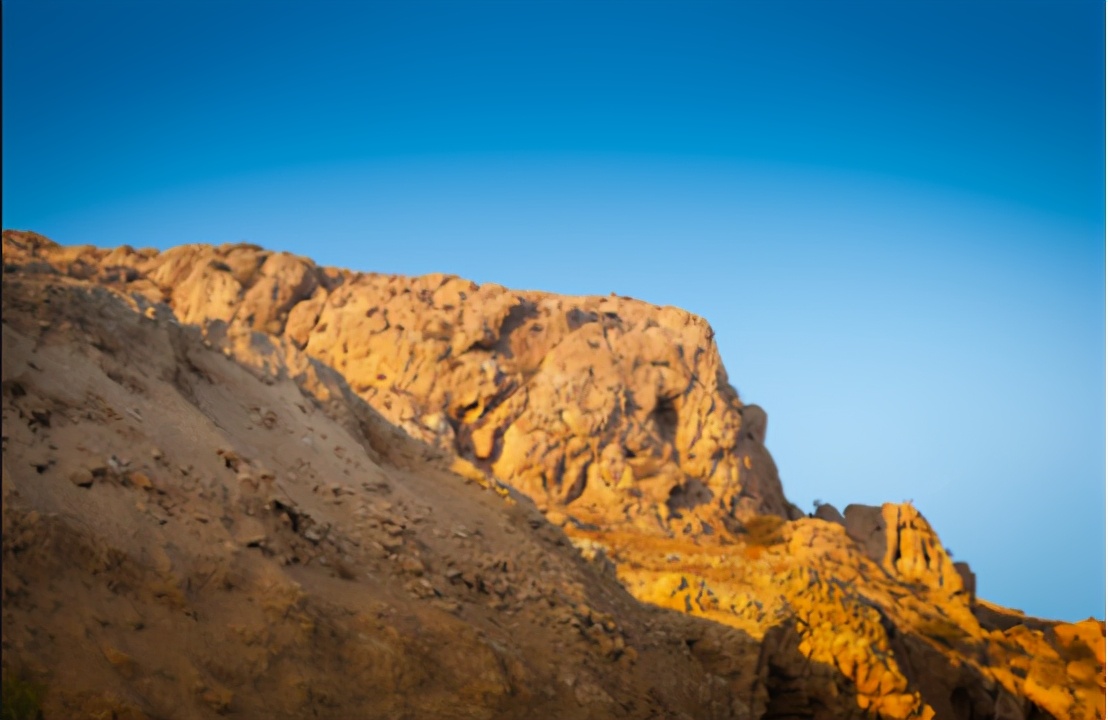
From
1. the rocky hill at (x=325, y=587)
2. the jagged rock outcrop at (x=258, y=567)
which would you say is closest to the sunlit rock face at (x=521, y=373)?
the rocky hill at (x=325, y=587)

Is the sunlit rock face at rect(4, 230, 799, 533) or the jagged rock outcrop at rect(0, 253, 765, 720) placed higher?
the sunlit rock face at rect(4, 230, 799, 533)

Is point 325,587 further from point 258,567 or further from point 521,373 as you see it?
point 521,373

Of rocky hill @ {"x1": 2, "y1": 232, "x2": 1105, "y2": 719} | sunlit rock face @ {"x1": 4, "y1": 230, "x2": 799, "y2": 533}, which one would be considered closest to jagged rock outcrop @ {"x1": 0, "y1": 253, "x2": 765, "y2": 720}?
rocky hill @ {"x1": 2, "y1": 232, "x2": 1105, "y2": 719}

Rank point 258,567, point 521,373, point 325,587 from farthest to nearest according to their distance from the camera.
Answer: point 521,373 → point 325,587 → point 258,567

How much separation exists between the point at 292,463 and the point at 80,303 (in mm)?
3244

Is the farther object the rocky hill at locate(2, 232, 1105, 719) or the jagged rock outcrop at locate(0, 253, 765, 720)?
the rocky hill at locate(2, 232, 1105, 719)

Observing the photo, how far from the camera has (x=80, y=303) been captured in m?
11.9

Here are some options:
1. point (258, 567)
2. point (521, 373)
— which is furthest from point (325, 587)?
point (521, 373)

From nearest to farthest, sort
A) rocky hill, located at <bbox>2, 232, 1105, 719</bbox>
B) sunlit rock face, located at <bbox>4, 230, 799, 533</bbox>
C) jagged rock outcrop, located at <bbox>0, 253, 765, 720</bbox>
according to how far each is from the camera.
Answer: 1. jagged rock outcrop, located at <bbox>0, 253, 765, 720</bbox>
2. rocky hill, located at <bbox>2, 232, 1105, 719</bbox>
3. sunlit rock face, located at <bbox>4, 230, 799, 533</bbox>

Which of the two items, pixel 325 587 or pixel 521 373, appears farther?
pixel 521 373

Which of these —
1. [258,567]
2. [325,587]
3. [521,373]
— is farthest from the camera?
[521,373]

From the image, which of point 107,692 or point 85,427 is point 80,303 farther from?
point 107,692

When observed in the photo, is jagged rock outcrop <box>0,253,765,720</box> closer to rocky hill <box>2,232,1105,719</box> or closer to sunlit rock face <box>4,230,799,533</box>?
rocky hill <box>2,232,1105,719</box>

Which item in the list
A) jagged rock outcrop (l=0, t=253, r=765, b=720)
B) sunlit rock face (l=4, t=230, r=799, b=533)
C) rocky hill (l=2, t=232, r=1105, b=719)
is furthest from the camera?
sunlit rock face (l=4, t=230, r=799, b=533)
